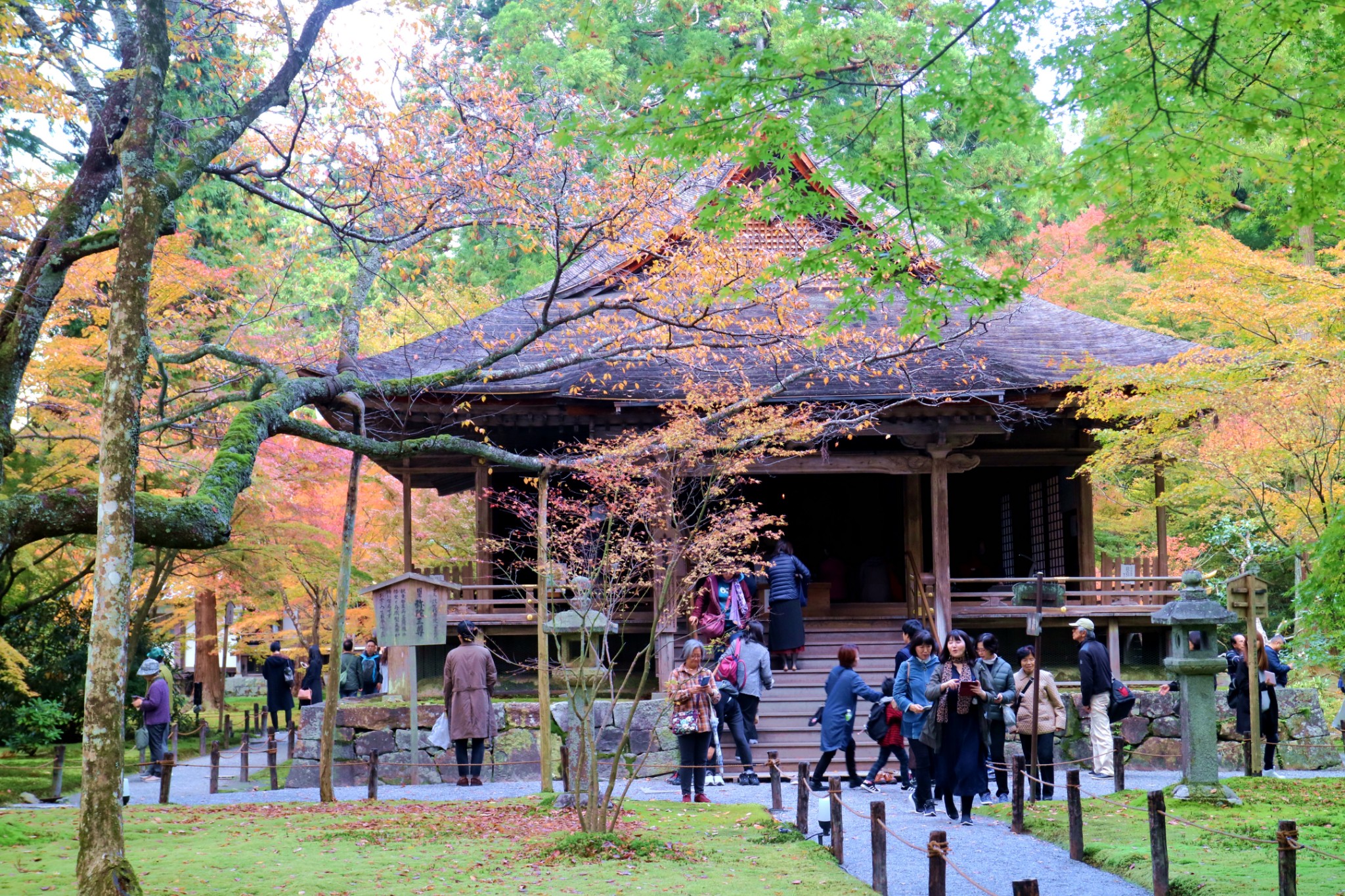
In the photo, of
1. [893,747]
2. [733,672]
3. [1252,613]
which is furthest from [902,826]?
[1252,613]

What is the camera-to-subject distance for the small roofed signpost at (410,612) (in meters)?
14.3

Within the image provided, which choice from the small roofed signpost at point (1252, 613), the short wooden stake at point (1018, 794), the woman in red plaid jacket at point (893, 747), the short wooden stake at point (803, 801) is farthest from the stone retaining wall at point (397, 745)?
the small roofed signpost at point (1252, 613)

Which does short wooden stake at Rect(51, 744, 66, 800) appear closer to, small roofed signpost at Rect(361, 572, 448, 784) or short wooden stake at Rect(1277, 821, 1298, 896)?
small roofed signpost at Rect(361, 572, 448, 784)

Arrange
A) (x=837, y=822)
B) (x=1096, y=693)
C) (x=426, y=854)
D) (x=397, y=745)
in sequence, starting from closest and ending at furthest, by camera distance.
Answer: (x=837, y=822), (x=426, y=854), (x=1096, y=693), (x=397, y=745)

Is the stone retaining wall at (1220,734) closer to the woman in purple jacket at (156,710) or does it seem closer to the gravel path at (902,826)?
the gravel path at (902,826)

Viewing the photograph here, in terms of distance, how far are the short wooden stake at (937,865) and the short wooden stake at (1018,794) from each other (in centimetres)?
347

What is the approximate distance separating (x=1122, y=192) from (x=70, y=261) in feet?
25.4

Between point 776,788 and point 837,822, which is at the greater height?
point 837,822

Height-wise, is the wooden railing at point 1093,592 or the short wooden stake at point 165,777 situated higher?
the wooden railing at point 1093,592

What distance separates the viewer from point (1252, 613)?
1221 centimetres

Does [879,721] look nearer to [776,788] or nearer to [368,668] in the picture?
[776,788]

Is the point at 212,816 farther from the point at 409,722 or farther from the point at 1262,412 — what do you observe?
the point at 1262,412

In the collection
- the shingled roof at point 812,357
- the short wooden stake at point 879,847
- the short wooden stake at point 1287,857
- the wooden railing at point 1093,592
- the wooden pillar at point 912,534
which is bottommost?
the short wooden stake at point 879,847

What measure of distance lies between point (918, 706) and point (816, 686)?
4.80 meters
